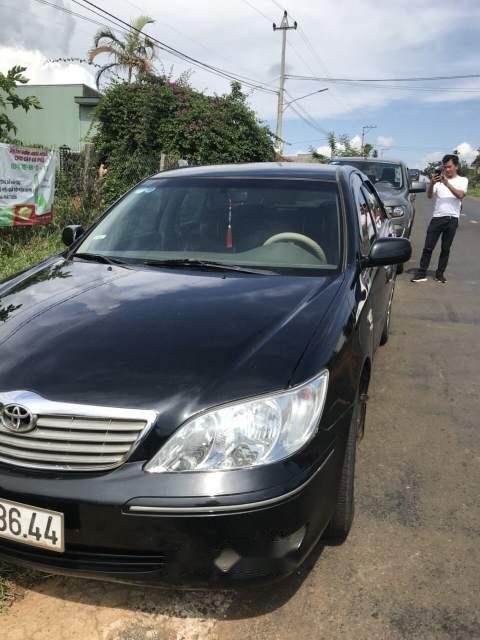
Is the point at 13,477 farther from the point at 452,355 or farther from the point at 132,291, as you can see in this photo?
the point at 452,355

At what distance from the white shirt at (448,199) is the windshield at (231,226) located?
5.41 metres

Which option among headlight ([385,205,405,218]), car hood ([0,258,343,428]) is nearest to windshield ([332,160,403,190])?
headlight ([385,205,405,218])

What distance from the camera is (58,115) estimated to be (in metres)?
23.4

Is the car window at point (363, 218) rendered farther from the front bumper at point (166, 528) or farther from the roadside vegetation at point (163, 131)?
the roadside vegetation at point (163, 131)

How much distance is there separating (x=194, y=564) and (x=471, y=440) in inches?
94.3

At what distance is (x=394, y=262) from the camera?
324 centimetres

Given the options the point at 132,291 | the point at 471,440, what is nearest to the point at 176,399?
the point at 132,291

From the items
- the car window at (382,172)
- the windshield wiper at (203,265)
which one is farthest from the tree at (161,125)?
the windshield wiper at (203,265)

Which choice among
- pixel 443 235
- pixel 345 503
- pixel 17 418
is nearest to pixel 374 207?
pixel 345 503

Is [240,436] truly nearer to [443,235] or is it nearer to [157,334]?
[157,334]

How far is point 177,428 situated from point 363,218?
2287 mm

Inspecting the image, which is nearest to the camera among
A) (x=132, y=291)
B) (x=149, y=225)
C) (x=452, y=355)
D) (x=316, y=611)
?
(x=316, y=611)

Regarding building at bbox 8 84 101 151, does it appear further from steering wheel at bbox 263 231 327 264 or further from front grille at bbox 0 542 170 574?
front grille at bbox 0 542 170 574

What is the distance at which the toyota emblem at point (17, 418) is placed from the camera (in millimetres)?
1961
